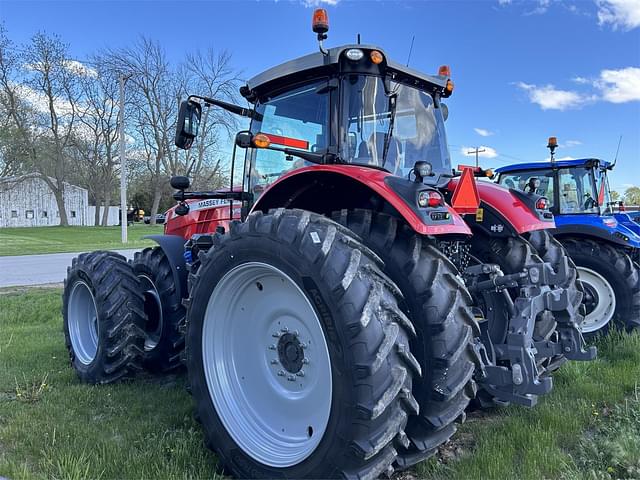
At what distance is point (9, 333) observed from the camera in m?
6.13

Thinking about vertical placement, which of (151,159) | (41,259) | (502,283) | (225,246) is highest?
(151,159)

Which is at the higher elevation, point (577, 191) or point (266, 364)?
point (577, 191)

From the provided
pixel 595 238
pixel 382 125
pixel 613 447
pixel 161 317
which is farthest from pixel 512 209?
pixel 595 238

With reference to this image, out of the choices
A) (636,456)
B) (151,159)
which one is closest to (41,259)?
(636,456)

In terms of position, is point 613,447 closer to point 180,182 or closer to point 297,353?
point 297,353

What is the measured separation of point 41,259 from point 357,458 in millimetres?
16951

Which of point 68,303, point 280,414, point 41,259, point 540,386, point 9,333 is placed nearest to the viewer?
point 540,386

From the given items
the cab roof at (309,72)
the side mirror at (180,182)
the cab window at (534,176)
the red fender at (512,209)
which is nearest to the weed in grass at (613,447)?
the red fender at (512,209)

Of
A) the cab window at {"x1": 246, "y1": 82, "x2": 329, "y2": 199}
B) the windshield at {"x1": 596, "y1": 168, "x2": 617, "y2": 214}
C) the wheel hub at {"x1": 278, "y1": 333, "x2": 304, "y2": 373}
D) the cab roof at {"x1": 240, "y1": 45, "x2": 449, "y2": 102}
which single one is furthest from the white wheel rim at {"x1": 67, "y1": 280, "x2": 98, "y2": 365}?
the windshield at {"x1": 596, "y1": 168, "x2": 617, "y2": 214}

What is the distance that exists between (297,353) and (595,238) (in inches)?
206

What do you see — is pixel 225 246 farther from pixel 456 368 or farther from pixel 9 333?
pixel 9 333

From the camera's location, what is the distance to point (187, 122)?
3.95 meters

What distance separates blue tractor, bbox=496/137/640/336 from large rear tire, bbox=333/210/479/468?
3202 mm

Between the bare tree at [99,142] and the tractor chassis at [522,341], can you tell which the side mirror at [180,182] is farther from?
the bare tree at [99,142]
